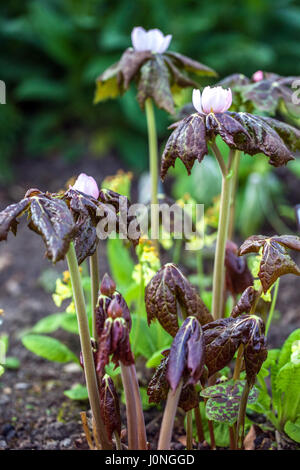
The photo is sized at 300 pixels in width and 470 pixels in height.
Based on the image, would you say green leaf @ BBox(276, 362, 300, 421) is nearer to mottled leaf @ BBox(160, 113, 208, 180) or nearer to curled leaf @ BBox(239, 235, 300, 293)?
curled leaf @ BBox(239, 235, 300, 293)

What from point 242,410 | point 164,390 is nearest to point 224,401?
point 242,410

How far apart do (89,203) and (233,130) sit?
0.31 meters

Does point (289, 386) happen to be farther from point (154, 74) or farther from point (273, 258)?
point (154, 74)

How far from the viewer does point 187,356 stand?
0.90 m

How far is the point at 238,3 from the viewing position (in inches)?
159

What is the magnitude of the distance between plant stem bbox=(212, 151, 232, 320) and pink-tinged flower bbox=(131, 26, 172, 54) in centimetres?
51

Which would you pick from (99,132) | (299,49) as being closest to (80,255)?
(99,132)

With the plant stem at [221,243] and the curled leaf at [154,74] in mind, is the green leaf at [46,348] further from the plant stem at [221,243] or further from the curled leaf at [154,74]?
the curled leaf at [154,74]

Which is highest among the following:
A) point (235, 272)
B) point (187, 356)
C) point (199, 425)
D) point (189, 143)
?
→ point (189, 143)

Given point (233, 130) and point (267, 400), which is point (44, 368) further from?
point (233, 130)

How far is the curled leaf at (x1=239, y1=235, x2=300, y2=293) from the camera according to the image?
965 mm

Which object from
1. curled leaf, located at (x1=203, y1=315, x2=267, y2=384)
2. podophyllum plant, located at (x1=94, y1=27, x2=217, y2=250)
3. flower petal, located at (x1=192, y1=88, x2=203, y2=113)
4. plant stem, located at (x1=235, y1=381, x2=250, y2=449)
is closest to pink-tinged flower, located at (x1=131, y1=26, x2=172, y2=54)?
podophyllum plant, located at (x1=94, y1=27, x2=217, y2=250)

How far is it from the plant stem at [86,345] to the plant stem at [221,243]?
362 mm

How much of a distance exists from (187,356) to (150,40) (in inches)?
36.7
